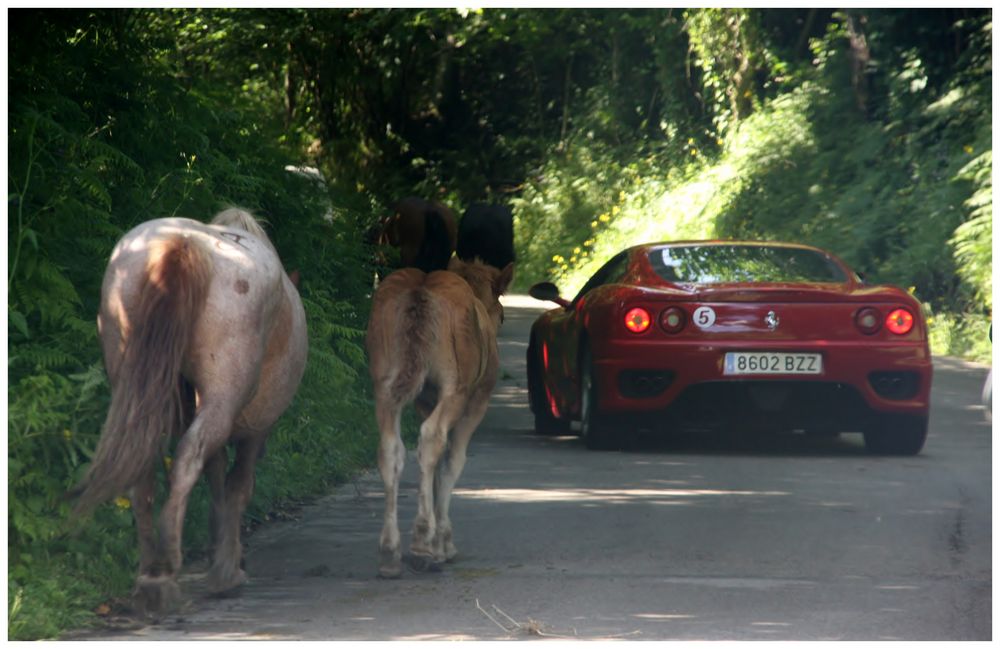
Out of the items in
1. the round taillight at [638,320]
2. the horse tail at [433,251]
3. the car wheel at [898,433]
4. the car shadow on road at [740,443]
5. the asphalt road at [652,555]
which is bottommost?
the asphalt road at [652,555]

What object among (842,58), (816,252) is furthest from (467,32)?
(816,252)

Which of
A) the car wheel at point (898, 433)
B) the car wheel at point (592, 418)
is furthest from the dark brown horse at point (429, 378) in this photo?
the car wheel at point (898, 433)

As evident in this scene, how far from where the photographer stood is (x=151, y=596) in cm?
645

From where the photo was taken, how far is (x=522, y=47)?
42906mm

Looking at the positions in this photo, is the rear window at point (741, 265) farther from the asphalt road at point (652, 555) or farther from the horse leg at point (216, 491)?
the horse leg at point (216, 491)

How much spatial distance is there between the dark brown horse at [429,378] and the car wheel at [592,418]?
→ 400 cm

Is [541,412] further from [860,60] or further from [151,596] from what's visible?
[860,60]

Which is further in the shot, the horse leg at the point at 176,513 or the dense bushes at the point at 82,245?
the dense bushes at the point at 82,245

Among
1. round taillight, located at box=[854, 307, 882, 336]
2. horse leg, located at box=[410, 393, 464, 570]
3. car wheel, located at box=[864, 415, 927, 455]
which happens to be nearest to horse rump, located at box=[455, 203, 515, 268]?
horse leg, located at box=[410, 393, 464, 570]

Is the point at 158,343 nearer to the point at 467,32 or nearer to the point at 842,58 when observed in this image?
the point at 842,58

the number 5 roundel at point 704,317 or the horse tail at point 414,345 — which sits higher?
the number 5 roundel at point 704,317

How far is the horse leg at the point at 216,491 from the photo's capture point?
7.21m

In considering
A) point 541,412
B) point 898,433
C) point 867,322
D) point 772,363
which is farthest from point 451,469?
point 541,412

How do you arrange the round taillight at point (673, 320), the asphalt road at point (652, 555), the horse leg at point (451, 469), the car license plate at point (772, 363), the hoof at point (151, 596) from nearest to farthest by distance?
the hoof at point (151, 596)
the asphalt road at point (652, 555)
the horse leg at point (451, 469)
the car license plate at point (772, 363)
the round taillight at point (673, 320)
